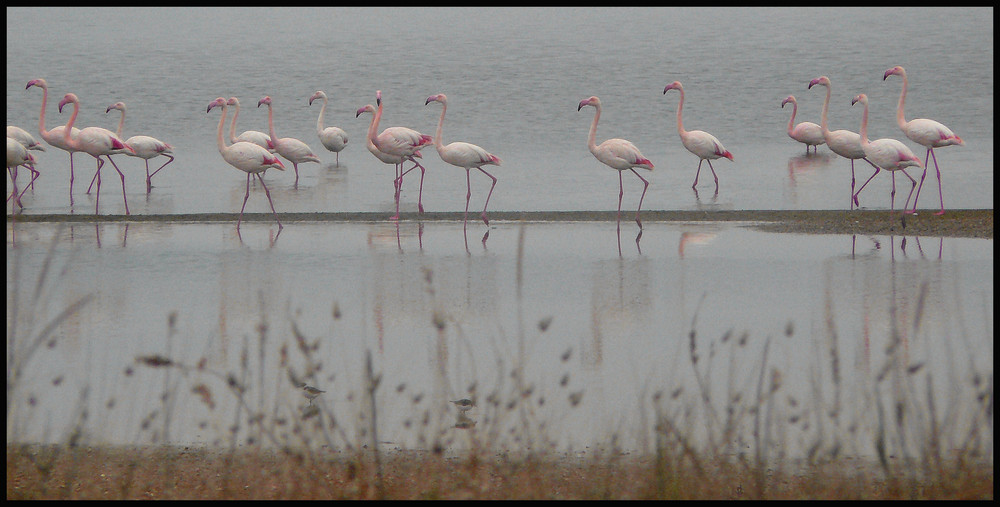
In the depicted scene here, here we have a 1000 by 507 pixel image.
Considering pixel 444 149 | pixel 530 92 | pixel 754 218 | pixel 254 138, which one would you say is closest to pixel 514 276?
pixel 754 218

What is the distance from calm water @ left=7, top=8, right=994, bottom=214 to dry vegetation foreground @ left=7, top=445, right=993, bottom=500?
983cm

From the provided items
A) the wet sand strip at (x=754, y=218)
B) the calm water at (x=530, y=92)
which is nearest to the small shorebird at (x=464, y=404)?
the wet sand strip at (x=754, y=218)

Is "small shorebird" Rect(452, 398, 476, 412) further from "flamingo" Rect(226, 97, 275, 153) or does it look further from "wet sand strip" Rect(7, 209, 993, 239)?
"flamingo" Rect(226, 97, 275, 153)

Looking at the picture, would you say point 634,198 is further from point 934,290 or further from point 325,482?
point 325,482

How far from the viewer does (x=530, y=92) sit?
38312 millimetres

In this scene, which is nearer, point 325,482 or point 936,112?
point 325,482

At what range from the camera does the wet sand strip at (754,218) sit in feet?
41.0

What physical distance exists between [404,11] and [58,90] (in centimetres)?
6355

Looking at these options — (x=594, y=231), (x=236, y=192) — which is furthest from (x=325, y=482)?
(x=236, y=192)

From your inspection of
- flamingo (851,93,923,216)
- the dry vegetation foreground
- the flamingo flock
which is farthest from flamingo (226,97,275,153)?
the dry vegetation foreground

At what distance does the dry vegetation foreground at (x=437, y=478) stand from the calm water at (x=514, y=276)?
0.65ft

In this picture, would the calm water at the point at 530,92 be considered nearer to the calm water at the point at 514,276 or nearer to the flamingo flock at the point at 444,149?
the calm water at the point at 514,276

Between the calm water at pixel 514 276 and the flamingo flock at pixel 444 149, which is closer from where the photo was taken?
the calm water at pixel 514 276

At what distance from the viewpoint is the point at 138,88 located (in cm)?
4069
